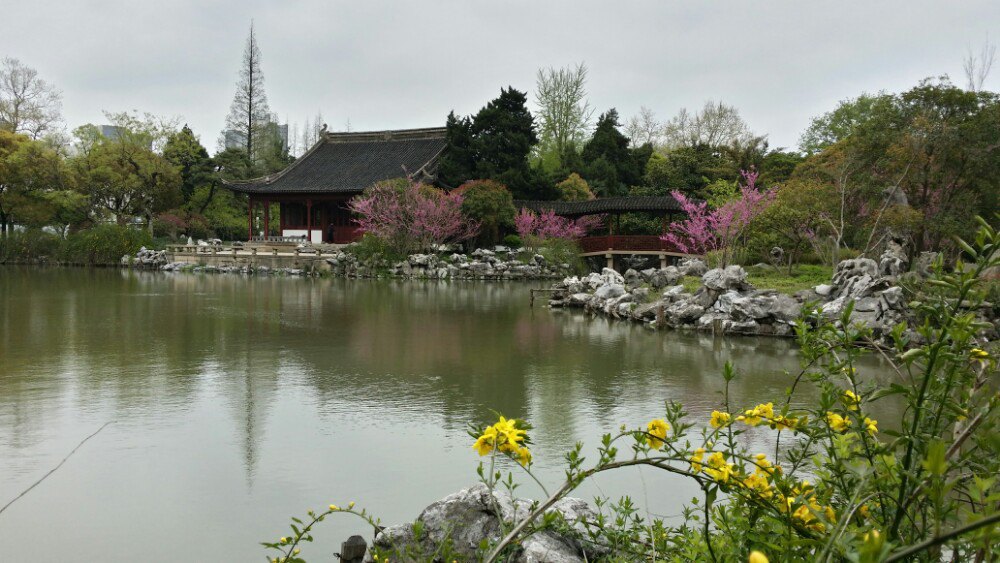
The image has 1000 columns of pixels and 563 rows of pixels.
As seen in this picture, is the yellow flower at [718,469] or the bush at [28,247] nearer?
the yellow flower at [718,469]

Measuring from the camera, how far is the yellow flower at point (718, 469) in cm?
173

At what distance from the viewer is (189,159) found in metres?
30.9

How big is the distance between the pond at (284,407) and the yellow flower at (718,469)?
134 centimetres

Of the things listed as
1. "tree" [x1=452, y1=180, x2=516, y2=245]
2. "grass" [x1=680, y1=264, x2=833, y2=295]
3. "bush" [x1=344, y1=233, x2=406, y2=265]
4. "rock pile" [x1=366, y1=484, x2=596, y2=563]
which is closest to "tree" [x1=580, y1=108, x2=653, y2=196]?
"tree" [x1=452, y1=180, x2=516, y2=245]

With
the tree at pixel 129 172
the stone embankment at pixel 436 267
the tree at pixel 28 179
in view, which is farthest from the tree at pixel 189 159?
the stone embankment at pixel 436 267

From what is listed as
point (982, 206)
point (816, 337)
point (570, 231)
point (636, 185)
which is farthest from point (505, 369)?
point (636, 185)

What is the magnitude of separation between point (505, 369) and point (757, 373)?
8.96 ft

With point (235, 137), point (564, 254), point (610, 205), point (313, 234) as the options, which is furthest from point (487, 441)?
point (235, 137)

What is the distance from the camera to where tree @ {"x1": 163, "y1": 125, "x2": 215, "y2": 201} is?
30.0m

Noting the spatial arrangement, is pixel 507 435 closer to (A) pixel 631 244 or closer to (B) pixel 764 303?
(B) pixel 764 303

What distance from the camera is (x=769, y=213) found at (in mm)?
15297

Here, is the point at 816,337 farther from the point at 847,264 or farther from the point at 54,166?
the point at 54,166

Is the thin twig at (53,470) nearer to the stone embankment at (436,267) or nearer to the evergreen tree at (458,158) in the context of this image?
the stone embankment at (436,267)

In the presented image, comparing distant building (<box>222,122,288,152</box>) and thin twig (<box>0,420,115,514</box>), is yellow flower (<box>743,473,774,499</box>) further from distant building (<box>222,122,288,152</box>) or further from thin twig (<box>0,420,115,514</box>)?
distant building (<box>222,122,288,152</box>)
